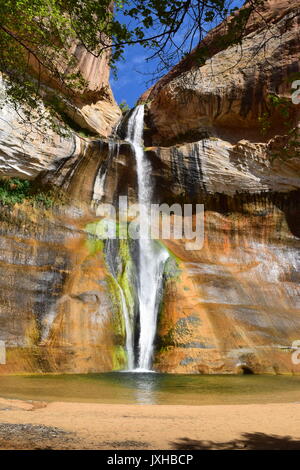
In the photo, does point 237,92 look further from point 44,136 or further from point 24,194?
point 24,194

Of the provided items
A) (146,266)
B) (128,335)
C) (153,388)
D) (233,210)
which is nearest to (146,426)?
(153,388)

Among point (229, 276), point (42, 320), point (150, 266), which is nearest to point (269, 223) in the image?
point (229, 276)

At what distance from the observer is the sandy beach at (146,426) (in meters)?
4.93

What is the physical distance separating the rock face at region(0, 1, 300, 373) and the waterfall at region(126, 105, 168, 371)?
16.2 inches

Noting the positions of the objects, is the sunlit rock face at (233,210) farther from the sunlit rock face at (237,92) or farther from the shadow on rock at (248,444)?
the shadow on rock at (248,444)

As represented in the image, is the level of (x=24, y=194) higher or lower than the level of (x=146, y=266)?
higher

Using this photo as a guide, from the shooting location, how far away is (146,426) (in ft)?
19.7

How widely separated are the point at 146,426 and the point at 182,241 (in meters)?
14.6

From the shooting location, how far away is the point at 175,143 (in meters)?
24.2

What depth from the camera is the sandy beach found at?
4934 millimetres

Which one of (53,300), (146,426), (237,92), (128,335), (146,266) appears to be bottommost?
(146,426)

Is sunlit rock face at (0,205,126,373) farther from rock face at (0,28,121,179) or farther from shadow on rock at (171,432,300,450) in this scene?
shadow on rock at (171,432,300,450)

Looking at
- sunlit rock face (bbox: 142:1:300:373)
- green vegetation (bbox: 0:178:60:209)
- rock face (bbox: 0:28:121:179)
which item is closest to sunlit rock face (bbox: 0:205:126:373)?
green vegetation (bbox: 0:178:60:209)
